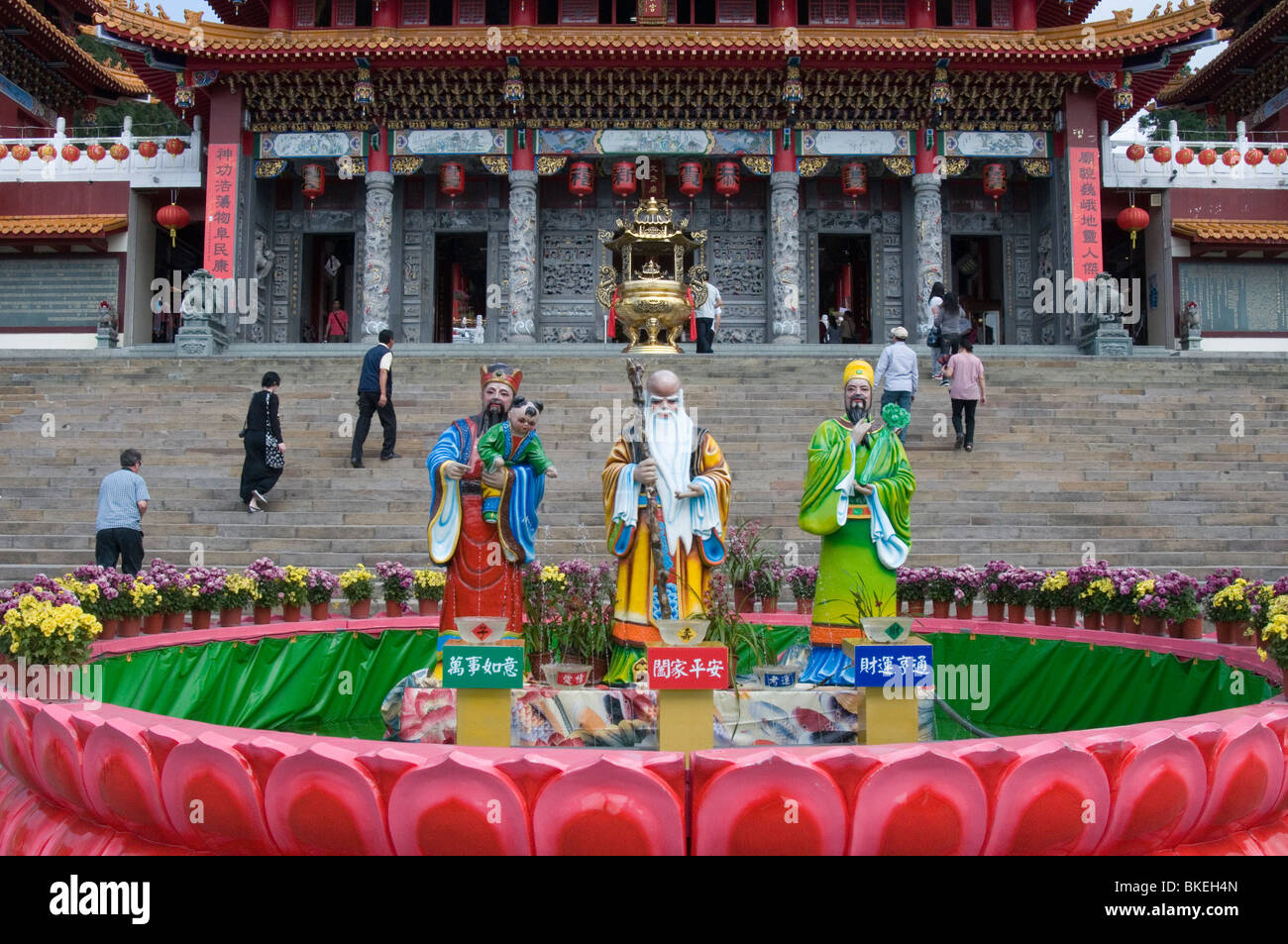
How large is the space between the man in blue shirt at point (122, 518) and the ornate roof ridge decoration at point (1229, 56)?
58.5ft

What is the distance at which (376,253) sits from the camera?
18.9m

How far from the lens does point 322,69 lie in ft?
59.9

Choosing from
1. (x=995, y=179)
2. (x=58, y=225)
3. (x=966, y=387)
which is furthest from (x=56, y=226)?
(x=995, y=179)

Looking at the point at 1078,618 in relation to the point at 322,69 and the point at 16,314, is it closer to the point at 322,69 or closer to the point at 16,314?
the point at 322,69

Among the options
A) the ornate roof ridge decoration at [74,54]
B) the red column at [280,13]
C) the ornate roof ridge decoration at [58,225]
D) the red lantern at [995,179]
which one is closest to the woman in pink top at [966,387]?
the red lantern at [995,179]

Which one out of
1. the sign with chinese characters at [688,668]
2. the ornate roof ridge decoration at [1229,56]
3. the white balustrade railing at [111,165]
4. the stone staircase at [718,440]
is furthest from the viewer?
the ornate roof ridge decoration at [1229,56]

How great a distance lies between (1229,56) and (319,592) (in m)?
22.9

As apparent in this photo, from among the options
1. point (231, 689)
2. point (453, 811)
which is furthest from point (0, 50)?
point (453, 811)

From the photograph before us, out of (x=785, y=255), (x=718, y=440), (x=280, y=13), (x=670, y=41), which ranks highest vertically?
(x=280, y=13)

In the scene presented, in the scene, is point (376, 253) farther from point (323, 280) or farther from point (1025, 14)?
→ point (1025, 14)

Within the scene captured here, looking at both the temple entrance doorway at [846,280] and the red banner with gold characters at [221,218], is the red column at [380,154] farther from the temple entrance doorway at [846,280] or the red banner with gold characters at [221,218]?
the temple entrance doorway at [846,280]

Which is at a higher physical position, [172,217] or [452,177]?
[452,177]

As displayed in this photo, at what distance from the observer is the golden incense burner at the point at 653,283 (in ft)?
48.2

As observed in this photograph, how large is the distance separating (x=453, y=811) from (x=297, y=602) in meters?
4.31
